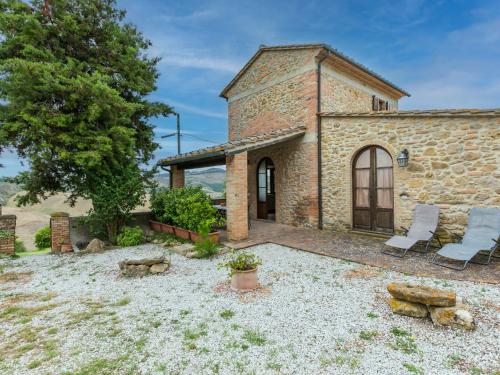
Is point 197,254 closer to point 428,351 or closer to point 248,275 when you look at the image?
point 248,275

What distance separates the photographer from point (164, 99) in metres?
11.6

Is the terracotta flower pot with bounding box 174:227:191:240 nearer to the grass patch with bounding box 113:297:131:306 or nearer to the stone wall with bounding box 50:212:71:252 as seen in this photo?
the stone wall with bounding box 50:212:71:252

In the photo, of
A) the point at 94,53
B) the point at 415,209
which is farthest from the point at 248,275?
the point at 94,53

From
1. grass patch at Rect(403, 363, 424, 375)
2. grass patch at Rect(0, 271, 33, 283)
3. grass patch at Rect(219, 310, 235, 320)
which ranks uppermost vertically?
grass patch at Rect(403, 363, 424, 375)

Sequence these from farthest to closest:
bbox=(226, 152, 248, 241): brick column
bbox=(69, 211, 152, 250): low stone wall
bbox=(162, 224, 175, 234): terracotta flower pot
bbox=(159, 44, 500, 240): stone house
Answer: bbox=(162, 224, 175, 234): terracotta flower pot
bbox=(69, 211, 152, 250): low stone wall
bbox=(226, 152, 248, 241): brick column
bbox=(159, 44, 500, 240): stone house

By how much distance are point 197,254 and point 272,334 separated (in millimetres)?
3886

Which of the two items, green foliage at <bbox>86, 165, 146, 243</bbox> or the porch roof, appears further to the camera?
green foliage at <bbox>86, 165, 146, 243</bbox>

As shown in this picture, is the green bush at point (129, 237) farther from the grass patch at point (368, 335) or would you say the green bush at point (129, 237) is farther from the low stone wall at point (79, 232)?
the grass patch at point (368, 335)

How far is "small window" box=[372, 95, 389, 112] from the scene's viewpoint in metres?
12.5

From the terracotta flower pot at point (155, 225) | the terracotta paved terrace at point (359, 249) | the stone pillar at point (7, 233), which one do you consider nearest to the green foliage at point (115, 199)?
the terracotta flower pot at point (155, 225)

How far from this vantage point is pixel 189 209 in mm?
8391

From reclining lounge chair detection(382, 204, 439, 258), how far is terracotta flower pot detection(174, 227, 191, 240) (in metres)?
5.82

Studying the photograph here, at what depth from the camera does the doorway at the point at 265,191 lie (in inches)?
462

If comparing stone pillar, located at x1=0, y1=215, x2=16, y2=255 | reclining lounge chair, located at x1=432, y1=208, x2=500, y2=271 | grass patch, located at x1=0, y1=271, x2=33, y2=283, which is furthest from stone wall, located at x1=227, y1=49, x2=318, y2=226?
stone pillar, located at x1=0, y1=215, x2=16, y2=255
